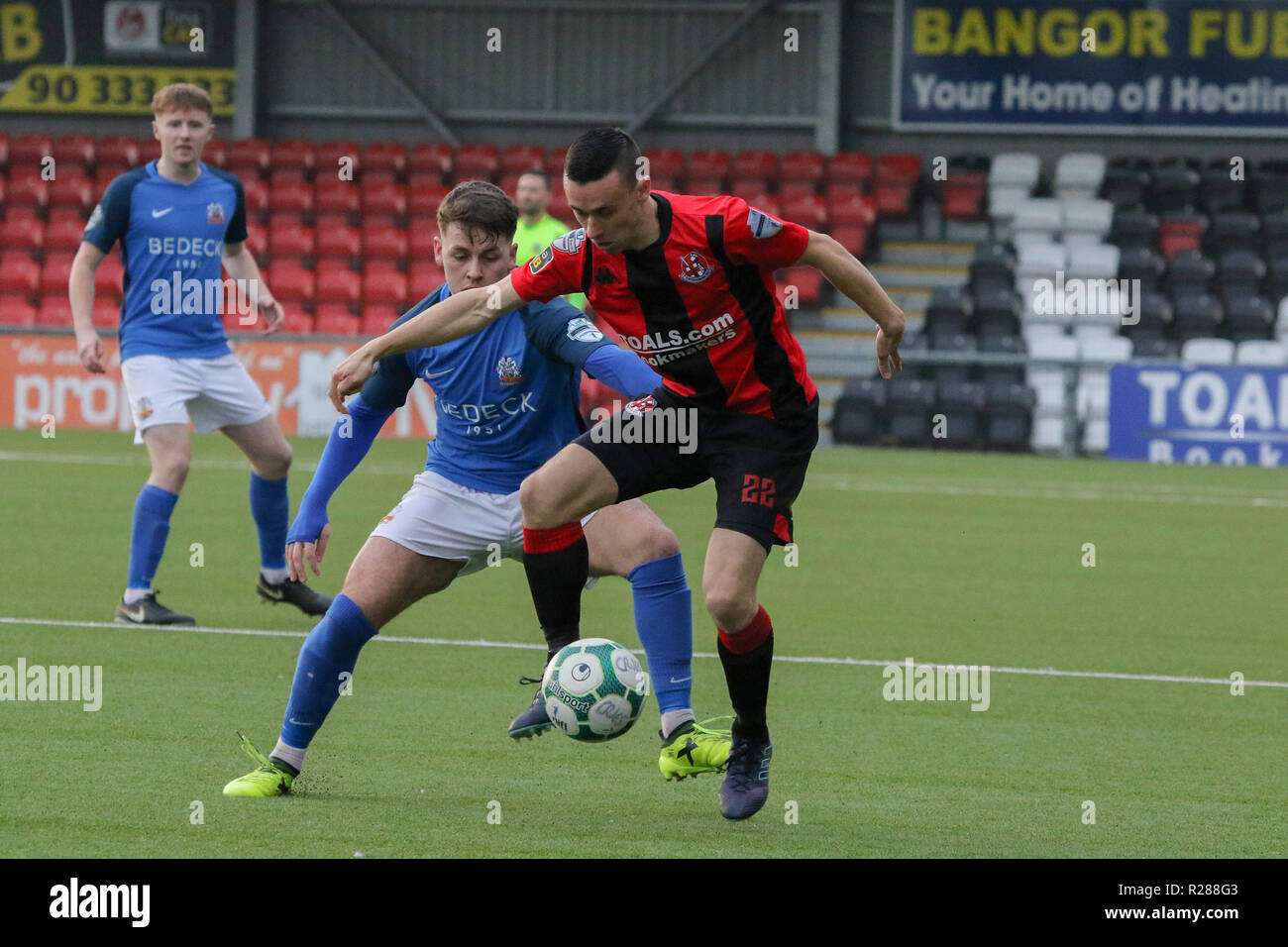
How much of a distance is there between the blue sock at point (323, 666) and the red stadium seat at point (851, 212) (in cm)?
1781

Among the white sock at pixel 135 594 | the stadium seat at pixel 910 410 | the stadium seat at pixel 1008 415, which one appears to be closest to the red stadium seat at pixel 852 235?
the stadium seat at pixel 910 410

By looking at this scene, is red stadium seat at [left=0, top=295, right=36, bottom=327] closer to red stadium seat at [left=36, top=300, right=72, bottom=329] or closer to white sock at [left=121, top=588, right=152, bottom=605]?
red stadium seat at [left=36, top=300, right=72, bottom=329]

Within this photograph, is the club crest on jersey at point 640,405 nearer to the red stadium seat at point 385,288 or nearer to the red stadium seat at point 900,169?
the red stadium seat at point 385,288

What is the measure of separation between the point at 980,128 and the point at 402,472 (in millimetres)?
9890

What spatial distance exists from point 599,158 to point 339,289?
58.7 feet

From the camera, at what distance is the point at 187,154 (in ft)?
26.7

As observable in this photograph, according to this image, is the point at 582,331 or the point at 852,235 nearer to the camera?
the point at 582,331

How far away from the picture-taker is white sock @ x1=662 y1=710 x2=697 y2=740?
5195 mm

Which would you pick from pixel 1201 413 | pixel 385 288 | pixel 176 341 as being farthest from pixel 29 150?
pixel 176 341

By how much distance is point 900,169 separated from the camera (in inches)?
912

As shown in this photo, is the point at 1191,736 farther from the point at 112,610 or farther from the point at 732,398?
the point at 112,610

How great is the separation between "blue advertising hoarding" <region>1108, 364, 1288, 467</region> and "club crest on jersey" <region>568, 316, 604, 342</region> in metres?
13.5

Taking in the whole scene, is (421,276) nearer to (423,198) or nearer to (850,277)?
(423,198)

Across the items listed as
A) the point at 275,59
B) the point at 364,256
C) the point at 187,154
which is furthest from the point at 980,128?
the point at 187,154
